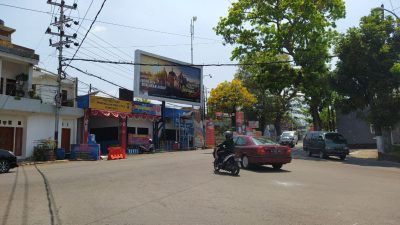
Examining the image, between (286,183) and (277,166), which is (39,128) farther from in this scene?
(286,183)

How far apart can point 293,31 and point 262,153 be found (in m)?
22.3

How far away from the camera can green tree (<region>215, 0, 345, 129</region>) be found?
120 ft

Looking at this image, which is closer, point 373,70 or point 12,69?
point 373,70

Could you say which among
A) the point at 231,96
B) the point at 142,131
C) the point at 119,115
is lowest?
the point at 142,131

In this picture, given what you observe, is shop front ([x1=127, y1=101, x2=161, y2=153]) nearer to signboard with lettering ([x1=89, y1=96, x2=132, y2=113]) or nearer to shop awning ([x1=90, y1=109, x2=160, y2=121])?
shop awning ([x1=90, y1=109, x2=160, y2=121])

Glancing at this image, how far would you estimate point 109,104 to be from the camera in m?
35.9

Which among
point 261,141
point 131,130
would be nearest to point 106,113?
point 131,130

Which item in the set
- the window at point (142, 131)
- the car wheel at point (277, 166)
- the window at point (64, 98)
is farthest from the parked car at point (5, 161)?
the window at point (142, 131)

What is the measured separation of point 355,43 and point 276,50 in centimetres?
968

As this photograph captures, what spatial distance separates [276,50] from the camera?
3794 centimetres

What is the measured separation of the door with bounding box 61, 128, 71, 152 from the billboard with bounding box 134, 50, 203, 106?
765 centimetres

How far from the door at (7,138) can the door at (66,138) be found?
4.57 metres

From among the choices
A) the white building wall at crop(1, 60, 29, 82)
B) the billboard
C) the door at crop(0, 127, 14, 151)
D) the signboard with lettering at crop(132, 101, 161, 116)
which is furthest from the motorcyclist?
the signboard with lettering at crop(132, 101, 161, 116)

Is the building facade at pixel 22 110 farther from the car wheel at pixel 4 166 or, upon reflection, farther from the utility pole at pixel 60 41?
the car wheel at pixel 4 166
